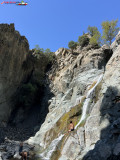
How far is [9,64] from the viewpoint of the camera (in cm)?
2352

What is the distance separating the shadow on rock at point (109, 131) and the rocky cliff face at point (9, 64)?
51.8ft

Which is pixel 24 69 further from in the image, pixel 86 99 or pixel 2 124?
pixel 86 99

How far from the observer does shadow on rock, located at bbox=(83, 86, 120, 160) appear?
7.30 metres

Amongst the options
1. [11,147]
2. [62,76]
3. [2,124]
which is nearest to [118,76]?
[11,147]

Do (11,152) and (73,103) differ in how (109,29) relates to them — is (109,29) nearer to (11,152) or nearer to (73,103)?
(73,103)

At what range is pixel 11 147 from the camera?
13.5 meters

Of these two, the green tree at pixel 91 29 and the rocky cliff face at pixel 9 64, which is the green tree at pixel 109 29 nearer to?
the green tree at pixel 91 29

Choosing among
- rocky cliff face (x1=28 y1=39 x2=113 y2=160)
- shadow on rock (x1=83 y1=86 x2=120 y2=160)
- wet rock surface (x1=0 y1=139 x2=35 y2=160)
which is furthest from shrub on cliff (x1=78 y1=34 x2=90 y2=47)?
wet rock surface (x1=0 y1=139 x2=35 y2=160)

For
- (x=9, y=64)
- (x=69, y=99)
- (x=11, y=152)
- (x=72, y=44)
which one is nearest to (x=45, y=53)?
(x=72, y=44)

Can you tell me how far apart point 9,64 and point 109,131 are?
18918 millimetres

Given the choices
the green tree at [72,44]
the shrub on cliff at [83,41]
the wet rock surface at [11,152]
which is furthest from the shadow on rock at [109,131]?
the shrub on cliff at [83,41]

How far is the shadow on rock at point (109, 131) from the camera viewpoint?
7301 millimetres

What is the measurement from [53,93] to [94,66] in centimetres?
795

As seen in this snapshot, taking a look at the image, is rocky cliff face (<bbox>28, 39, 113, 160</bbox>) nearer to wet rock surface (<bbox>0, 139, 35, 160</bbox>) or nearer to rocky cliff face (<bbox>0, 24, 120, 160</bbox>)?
rocky cliff face (<bbox>0, 24, 120, 160</bbox>)
